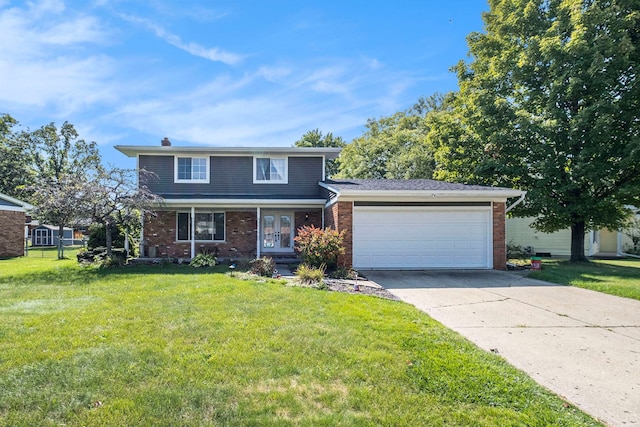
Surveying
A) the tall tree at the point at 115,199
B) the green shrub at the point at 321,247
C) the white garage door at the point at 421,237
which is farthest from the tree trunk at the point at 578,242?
the tall tree at the point at 115,199

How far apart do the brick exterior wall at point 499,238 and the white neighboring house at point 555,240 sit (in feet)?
26.9

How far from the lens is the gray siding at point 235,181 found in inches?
578

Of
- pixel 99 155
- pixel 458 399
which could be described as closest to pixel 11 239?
pixel 99 155

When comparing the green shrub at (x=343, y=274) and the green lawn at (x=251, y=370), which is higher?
the green lawn at (x=251, y=370)

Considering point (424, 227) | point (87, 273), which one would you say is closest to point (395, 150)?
point (424, 227)

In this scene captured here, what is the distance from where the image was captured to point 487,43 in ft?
54.2

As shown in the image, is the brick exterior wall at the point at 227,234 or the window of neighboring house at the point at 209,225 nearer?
the brick exterior wall at the point at 227,234

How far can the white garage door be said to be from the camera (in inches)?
443

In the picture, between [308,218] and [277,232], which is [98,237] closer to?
[277,232]

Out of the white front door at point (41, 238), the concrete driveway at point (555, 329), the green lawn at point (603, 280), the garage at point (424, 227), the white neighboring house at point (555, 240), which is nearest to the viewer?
the concrete driveway at point (555, 329)

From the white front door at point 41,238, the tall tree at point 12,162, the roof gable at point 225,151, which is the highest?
the tall tree at point 12,162

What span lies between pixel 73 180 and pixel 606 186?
19968 millimetres

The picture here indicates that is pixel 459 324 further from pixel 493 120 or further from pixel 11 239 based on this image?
pixel 11 239

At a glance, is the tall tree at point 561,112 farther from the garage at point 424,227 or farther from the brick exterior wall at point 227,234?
the brick exterior wall at point 227,234
